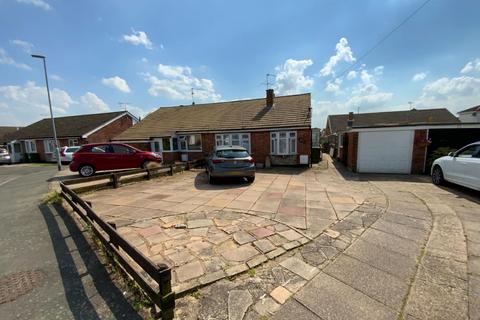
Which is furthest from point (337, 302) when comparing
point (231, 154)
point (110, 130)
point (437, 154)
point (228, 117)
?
point (110, 130)

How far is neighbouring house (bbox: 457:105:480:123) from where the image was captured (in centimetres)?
2775

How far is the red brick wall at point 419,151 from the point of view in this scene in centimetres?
1009

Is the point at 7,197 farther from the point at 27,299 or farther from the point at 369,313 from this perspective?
the point at 369,313

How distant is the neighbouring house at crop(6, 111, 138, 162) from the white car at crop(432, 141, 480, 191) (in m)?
27.2

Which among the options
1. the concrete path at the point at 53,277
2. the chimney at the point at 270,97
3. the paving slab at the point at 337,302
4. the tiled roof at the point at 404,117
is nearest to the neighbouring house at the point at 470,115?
the tiled roof at the point at 404,117

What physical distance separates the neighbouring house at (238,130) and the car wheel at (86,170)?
6.30 meters

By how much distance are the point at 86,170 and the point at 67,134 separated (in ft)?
55.7

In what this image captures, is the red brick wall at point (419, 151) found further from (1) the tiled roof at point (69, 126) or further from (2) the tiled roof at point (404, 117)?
(1) the tiled roof at point (69, 126)

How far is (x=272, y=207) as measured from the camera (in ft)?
17.7

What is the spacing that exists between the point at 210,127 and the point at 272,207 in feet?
37.2

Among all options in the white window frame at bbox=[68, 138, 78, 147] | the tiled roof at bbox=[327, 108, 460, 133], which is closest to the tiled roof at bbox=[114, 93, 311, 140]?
the white window frame at bbox=[68, 138, 78, 147]

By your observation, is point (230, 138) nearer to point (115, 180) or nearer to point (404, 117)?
point (115, 180)

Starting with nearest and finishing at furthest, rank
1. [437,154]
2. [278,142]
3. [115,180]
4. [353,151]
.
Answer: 1. [115,180]
2. [437,154]
3. [353,151]
4. [278,142]

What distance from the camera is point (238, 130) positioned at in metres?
14.4
